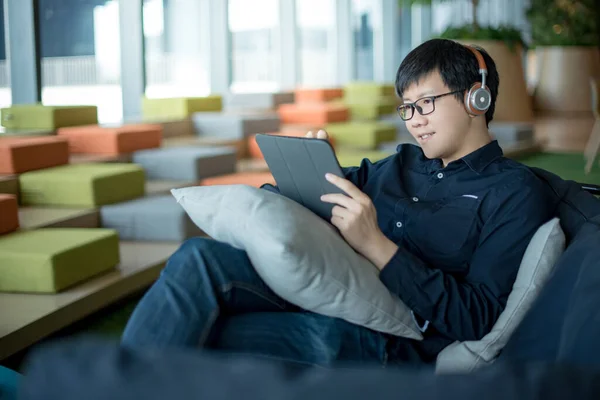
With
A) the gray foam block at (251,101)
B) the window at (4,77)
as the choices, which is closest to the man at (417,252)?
the window at (4,77)

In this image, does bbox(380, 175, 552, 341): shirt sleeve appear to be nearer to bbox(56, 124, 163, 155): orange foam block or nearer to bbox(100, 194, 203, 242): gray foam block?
bbox(100, 194, 203, 242): gray foam block

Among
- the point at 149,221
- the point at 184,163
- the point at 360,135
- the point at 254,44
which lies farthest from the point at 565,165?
the point at 149,221

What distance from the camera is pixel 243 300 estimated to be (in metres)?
1.45

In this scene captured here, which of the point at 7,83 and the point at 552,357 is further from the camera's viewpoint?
the point at 7,83

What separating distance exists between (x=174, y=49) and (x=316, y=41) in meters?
3.27

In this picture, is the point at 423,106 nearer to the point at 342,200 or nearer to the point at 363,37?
the point at 342,200

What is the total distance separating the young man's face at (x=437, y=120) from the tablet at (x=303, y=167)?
273 millimetres

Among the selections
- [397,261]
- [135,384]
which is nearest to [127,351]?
[135,384]

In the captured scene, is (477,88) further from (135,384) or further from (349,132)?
(349,132)

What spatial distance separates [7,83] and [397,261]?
426cm

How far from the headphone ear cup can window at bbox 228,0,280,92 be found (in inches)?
246

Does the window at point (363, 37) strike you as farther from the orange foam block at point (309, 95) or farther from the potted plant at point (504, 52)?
the orange foam block at point (309, 95)

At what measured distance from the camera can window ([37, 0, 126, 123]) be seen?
5.27m

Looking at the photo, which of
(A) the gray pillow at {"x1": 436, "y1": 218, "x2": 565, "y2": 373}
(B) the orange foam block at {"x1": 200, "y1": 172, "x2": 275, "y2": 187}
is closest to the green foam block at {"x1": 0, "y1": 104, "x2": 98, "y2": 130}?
(B) the orange foam block at {"x1": 200, "y1": 172, "x2": 275, "y2": 187}
